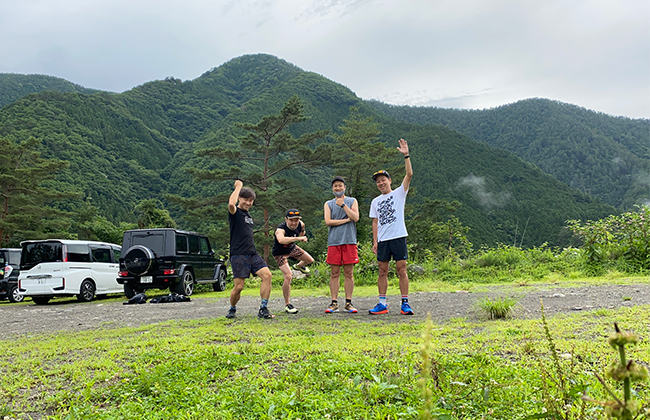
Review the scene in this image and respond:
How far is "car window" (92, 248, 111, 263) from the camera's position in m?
12.9

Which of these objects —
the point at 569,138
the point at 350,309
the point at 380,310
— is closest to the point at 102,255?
the point at 350,309

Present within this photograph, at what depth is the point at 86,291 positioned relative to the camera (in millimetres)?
12188

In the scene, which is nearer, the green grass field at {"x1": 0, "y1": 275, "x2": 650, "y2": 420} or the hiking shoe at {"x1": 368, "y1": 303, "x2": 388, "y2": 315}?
the green grass field at {"x1": 0, "y1": 275, "x2": 650, "y2": 420}

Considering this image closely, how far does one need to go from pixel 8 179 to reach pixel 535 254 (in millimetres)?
28364

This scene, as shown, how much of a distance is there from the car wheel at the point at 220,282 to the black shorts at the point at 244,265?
8361 mm

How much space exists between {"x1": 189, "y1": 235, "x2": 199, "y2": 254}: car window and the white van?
281cm

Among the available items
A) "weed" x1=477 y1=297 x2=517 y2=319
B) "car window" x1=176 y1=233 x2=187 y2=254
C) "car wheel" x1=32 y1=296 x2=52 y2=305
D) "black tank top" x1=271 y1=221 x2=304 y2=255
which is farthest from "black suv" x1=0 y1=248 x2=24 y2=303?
"weed" x1=477 y1=297 x2=517 y2=319

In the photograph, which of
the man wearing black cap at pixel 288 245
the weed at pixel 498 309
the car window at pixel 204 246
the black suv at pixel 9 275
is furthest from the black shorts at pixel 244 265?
the black suv at pixel 9 275

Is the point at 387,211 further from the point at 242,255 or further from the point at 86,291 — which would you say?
the point at 86,291

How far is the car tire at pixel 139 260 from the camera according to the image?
11.0m

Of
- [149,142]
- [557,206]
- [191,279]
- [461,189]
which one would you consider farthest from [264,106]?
[191,279]

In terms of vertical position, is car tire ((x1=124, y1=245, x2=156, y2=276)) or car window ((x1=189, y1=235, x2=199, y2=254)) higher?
car window ((x1=189, y1=235, x2=199, y2=254))

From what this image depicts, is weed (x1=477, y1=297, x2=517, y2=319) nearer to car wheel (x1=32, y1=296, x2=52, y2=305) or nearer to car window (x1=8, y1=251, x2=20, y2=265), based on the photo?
car wheel (x1=32, y1=296, x2=52, y2=305)

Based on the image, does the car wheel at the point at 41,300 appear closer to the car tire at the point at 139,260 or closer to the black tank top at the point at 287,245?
the car tire at the point at 139,260
